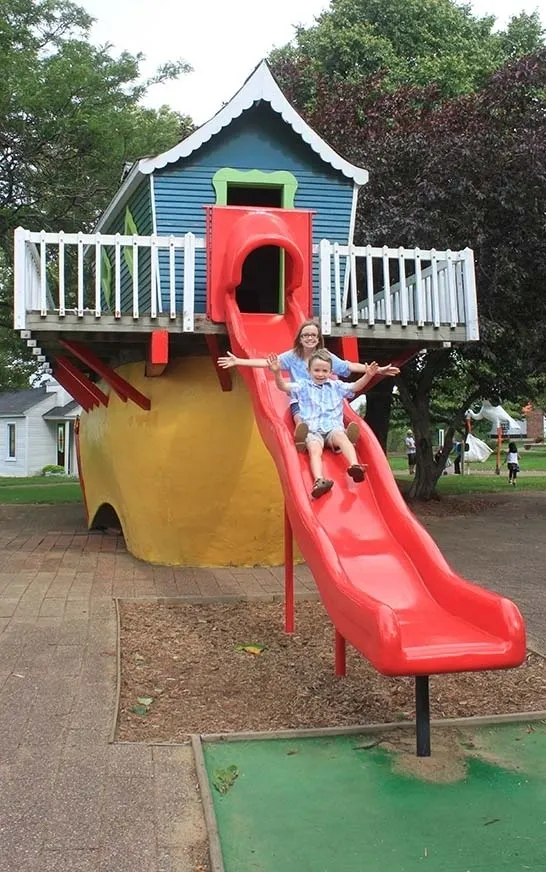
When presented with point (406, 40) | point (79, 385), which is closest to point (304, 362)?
point (79, 385)

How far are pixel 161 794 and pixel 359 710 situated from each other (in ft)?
5.71

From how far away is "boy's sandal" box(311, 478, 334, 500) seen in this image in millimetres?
5934

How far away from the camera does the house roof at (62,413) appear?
130 feet

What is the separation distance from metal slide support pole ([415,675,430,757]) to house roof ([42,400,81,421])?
3684 cm

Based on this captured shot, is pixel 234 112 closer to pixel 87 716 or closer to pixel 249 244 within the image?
pixel 249 244

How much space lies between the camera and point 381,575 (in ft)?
17.4

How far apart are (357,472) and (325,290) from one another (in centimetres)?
344

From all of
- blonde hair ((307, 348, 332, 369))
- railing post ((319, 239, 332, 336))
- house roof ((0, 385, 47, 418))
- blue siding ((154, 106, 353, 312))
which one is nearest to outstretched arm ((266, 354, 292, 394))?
blonde hair ((307, 348, 332, 369))

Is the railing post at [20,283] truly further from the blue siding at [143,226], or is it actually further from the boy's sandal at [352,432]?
the boy's sandal at [352,432]

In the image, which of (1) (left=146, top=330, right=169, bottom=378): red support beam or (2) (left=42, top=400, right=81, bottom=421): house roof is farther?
(2) (left=42, top=400, right=81, bottom=421): house roof

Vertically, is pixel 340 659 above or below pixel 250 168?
below

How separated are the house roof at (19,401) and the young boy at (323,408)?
3475 cm

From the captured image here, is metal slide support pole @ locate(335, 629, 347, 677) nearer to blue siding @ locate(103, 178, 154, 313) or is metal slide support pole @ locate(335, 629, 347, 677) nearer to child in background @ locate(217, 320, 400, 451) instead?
A: child in background @ locate(217, 320, 400, 451)

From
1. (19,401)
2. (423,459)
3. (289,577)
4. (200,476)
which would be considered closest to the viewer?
(289,577)
